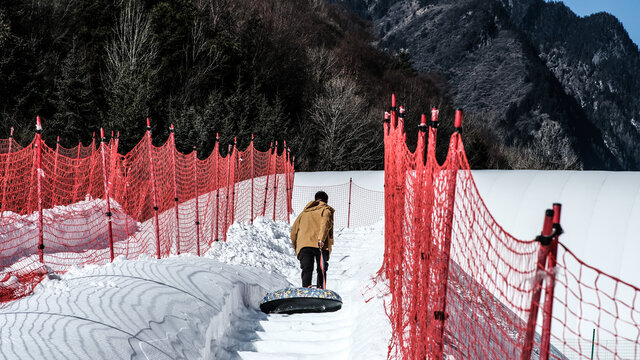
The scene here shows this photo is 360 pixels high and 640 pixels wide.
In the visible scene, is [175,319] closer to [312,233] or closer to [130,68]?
[312,233]

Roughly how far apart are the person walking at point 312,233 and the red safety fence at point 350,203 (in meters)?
11.6

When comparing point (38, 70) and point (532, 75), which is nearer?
point (38, 70)

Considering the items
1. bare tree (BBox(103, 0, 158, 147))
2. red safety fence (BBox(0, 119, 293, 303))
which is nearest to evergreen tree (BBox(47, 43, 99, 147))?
bare tree (BBox(103, 0, 158, 147))

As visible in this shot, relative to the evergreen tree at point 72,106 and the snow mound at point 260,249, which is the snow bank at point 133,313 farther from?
the evergreen tree at point 72,106

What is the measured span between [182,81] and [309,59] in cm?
1652

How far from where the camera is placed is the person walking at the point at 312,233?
789cm

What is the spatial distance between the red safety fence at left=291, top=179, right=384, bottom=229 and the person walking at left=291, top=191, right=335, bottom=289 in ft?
38.0

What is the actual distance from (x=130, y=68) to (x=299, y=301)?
27926 millimetres

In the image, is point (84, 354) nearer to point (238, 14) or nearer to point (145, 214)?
point (145, 214)

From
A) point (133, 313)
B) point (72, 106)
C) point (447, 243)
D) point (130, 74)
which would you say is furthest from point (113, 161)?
point (130, 74)

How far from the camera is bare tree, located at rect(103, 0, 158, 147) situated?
27.6m

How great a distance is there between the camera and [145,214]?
683 inches

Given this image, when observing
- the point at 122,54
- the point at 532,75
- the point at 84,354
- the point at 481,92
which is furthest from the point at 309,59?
the point at 532,75

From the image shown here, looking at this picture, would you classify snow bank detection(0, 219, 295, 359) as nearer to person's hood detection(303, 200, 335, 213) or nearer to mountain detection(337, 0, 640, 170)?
person's hood detection(303, 200, 335, 213)
